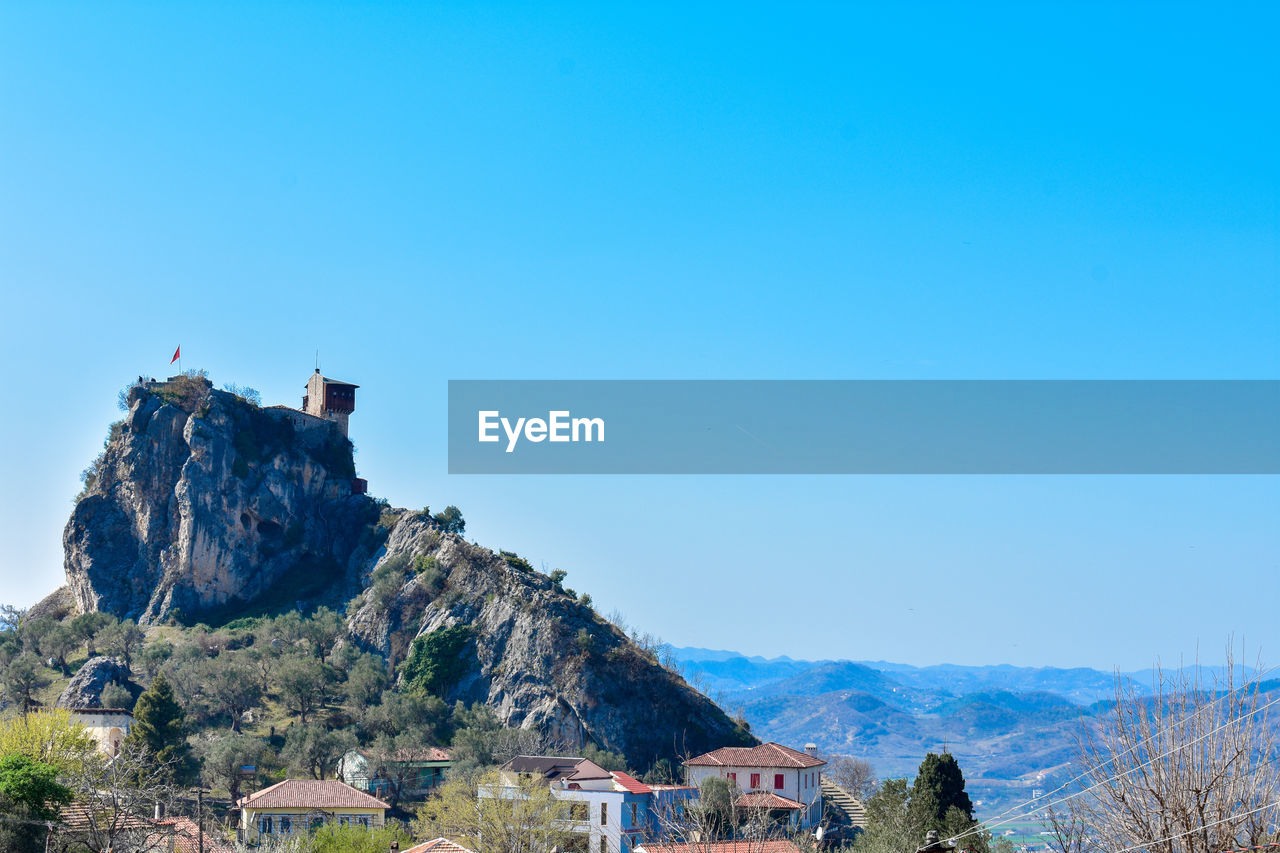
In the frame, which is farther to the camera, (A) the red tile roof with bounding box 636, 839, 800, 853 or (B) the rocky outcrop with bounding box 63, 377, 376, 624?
(B) the rocky outcrop with bounding box 63, 377, 376, 624

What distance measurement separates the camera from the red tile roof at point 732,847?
157ft

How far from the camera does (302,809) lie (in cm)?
6856

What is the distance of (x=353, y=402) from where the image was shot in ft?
436

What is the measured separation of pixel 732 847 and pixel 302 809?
26.7 meters

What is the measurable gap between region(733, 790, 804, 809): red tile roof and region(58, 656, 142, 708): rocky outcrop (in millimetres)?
49269

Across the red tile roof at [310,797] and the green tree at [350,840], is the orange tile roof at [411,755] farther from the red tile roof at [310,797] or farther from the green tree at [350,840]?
the green tree at [350,840]

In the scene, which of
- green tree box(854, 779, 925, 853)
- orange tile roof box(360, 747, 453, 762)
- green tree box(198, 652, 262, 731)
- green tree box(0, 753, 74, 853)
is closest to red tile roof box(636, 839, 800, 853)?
green tree box(854, 779, 925, 853)

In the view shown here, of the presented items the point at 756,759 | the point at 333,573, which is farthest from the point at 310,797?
the point at 333,573

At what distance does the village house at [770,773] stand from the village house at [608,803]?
8.01 metres

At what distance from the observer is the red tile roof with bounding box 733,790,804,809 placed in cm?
7475

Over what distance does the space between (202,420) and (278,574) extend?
16706mm

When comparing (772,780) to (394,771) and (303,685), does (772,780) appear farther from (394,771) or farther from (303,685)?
(303,685)

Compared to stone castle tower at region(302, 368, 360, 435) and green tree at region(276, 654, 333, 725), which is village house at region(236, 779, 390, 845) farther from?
stone castle tower at region(302, 368, 360, 435)

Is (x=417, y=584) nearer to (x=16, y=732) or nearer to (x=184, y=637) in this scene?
(x=184, y=637)
